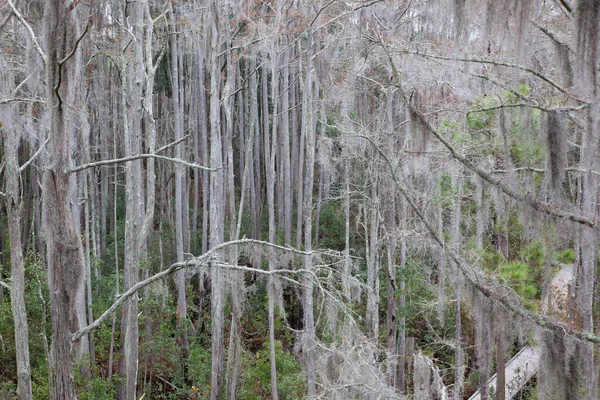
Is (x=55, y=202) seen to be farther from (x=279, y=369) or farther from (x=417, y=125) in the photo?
(x=279, y=369)

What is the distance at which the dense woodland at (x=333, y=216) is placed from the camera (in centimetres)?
444

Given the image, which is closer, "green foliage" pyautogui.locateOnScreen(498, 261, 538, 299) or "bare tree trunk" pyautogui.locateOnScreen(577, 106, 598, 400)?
"bare tree trunk" pyautogui.locateOnScreen(577, 106, 598, 400)

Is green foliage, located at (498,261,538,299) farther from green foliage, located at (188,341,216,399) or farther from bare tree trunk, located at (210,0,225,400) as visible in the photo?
green foliage, located at (188,341,216,399)

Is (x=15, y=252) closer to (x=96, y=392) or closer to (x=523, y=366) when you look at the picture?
(x=96, y=392)

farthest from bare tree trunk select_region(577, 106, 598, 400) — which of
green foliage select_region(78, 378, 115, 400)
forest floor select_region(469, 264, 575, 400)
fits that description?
green foliage select_region(78, 378, 115, 400)

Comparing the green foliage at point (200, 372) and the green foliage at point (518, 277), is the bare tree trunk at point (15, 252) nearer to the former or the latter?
the green foliage at point (200, 372)

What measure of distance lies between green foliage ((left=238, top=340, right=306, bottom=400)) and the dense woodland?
0.19 feet

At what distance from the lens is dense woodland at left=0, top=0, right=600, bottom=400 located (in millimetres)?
4441

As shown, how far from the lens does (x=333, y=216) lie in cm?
1820

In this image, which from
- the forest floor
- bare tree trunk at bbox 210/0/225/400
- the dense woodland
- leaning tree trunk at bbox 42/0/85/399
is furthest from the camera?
the forest floor

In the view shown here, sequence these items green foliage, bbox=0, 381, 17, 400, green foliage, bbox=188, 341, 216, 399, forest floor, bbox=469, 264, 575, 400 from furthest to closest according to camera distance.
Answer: green foliage, bbox=188, 341, 216, 399 → forest floor, bbox=469, 264, 575, 400 → green foliage, bbox=0, 381, 17, 400

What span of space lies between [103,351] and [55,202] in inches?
336

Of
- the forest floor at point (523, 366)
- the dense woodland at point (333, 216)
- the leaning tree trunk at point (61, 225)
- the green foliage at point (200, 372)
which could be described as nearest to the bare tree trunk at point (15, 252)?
the dense woodland at point (333, 216)

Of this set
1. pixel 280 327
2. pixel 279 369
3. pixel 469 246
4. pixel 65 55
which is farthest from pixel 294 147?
pixel 65 55
